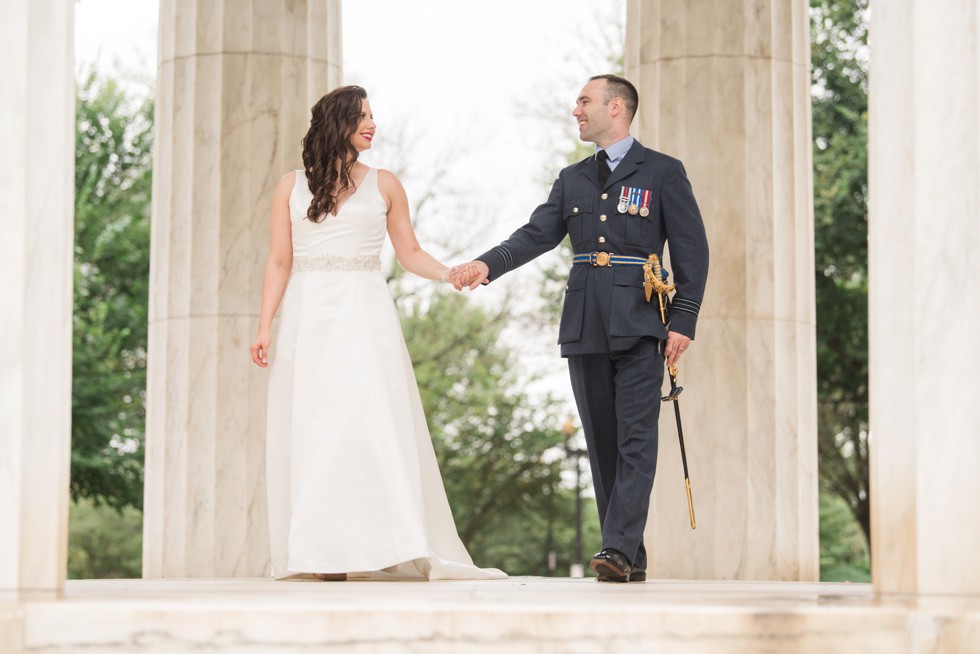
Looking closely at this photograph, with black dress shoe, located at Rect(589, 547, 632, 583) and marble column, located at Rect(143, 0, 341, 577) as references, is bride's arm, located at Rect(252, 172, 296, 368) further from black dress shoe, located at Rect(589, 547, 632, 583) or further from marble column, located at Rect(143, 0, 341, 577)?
marble column, located at Rect(143, 0, 341, 577)

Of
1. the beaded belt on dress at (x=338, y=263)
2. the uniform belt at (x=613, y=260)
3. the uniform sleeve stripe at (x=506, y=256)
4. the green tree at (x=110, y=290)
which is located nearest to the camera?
the uniform belt at (x=613, y=260)

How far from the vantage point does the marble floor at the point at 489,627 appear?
8188 millimetres

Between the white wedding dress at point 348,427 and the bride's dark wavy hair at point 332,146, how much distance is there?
15 cm

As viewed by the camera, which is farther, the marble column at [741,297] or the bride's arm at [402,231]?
the marble column at [741,297]

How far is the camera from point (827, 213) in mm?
37531

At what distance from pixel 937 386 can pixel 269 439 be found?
6544 mm

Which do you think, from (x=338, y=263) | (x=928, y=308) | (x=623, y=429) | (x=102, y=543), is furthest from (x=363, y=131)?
(x=102, y=543)

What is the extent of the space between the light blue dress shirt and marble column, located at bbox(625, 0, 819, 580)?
3775 mm

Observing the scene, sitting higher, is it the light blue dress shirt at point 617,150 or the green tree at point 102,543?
the light blue dress shirt at point 617,150

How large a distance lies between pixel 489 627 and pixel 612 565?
3.93m

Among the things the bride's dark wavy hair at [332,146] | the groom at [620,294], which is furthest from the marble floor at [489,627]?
the bride's dark wavy hair at [332,146]

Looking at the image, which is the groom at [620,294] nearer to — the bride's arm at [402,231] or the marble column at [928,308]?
the bride's arm at [402,231]

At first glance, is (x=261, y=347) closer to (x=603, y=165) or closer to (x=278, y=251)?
(x=278, y=251)

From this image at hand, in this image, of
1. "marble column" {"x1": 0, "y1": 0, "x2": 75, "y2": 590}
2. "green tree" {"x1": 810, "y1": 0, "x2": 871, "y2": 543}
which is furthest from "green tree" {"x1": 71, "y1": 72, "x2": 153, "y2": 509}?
"marble column" {"x1": 0, "y1": 0, "x2": 75, "y2": 590}
